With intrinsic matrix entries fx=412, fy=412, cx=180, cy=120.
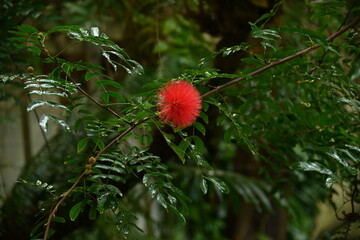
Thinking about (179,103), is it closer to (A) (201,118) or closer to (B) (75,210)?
(B) (75,210)

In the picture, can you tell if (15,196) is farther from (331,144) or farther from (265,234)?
(265,234)

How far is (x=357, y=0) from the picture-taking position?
767mm

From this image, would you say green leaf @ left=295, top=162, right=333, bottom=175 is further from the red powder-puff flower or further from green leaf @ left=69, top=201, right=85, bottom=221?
green leaf @ left=69, top=201, right=85, bottom=221

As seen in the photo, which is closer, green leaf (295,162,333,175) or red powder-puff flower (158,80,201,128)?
red powder-puff flower (158,80,201,128)

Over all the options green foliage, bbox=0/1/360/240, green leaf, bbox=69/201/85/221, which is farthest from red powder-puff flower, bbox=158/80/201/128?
green leaf, bbox=69/201/85/221

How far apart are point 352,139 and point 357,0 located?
0.26 m

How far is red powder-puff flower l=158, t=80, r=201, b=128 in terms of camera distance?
587 millimetres

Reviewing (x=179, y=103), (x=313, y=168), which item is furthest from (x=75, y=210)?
(x=313, y=168)

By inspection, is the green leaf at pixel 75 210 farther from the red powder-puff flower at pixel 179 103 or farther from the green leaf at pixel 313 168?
the green leaf at pixel 313 168

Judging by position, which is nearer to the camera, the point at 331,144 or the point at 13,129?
the point at 331,144

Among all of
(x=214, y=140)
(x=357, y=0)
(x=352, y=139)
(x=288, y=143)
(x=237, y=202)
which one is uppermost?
(x=357, y=0)

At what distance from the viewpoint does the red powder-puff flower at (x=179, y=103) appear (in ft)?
1.93

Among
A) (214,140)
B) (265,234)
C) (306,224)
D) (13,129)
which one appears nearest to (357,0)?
(214,140)

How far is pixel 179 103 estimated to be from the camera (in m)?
0.58
